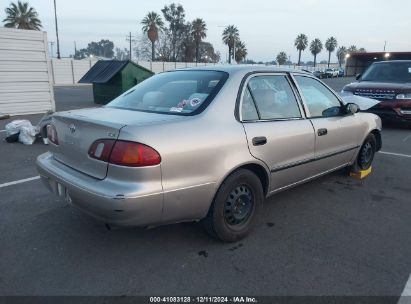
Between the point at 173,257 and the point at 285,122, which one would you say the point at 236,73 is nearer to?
the point at 285,122

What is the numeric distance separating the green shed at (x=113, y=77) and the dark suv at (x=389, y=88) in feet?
25.7

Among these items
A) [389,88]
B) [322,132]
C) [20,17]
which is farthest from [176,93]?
[20,17]

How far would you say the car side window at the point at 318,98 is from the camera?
3.92 m

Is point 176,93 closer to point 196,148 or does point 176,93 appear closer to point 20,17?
point 196,148

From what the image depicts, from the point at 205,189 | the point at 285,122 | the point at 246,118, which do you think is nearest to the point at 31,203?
the point at 205,189

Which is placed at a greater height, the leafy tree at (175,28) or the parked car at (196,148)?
the leafy tree at (175,28)

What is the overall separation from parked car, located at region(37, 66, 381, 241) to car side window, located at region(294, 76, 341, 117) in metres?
0.02

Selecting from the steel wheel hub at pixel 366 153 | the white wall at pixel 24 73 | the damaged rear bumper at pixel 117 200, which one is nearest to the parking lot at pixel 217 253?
the damaged rear bumper at pixel 117 200

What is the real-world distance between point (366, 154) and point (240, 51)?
223 ft

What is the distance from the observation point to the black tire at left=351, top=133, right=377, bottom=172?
503cm

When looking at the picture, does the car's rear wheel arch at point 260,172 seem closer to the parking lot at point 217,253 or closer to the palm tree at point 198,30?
the parking lot at point 217,253

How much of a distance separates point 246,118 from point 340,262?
1430 millimetres

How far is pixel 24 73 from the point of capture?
38.1 ft

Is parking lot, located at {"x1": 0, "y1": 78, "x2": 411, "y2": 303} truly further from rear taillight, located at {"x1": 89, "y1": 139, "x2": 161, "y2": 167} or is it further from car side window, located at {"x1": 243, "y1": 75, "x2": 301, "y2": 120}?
car side window, located at {"x1": 243, "y1": 75, "x2": 301, "y2": 120}
